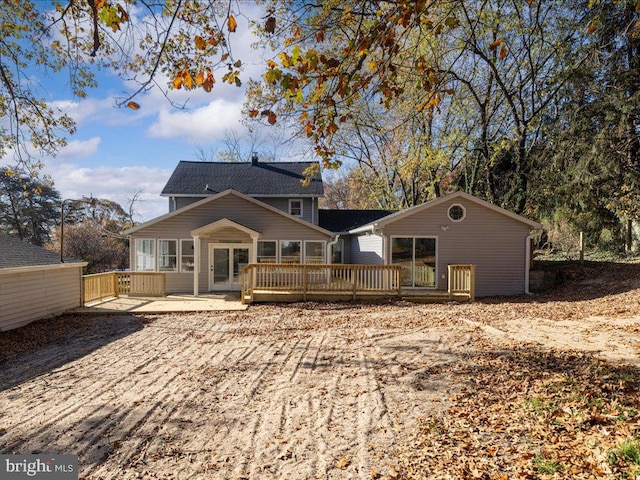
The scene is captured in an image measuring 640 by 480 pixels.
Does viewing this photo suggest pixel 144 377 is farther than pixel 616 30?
No

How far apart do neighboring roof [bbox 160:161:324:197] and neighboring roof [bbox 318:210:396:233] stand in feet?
6.49

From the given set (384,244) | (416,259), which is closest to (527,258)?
(416,259)

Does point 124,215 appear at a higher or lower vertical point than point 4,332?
higher

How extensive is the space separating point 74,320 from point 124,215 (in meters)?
24.0

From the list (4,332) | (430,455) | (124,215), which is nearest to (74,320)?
(4,332)

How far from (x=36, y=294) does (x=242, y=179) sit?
38.9 feet

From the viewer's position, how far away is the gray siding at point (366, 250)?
47.3 feet

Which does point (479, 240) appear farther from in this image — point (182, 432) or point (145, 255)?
point (145, 255)

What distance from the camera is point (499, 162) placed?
71.2 feet

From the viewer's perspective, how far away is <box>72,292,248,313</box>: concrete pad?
11078 millimetres

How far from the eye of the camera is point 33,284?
9.71 meters

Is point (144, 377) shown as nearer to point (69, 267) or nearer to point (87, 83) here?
point (87, 83)

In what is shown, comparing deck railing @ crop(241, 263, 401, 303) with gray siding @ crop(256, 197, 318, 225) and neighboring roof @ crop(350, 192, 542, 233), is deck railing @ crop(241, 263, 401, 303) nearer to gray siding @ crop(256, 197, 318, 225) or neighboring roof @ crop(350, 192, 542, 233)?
neighboring roof @ crop(350, 192, 542, 233)

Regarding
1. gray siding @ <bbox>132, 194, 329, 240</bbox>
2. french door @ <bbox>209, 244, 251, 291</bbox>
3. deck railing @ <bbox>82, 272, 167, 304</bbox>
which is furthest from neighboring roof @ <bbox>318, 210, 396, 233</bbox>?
deck railing @ <bbox>82, 272, 167, 304</bbox>
